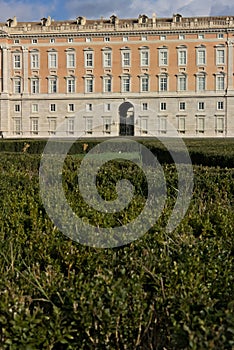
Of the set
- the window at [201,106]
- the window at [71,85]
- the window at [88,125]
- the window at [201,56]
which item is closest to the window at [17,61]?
the window at [71,85]

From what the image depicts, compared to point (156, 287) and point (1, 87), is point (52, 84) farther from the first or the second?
point (156, 287)

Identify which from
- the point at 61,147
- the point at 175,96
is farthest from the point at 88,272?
the point at 175,96

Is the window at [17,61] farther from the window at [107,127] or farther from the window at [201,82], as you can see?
the window at [201,82]

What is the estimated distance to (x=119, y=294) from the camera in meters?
1.96

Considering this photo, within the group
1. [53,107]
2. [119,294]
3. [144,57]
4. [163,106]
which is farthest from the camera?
[53,107]

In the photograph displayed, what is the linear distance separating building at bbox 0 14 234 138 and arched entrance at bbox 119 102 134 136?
0.36ft

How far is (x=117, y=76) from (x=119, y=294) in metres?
41.9

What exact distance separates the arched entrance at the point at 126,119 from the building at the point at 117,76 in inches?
4.4

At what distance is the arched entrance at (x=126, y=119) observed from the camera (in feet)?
142

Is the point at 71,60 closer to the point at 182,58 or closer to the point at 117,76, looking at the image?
the point at 117,76

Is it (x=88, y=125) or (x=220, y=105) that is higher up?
(x=220, y=105)

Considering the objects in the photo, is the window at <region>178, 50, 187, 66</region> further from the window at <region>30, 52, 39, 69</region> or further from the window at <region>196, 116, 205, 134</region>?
the window at <region>30, 52, 39, 69</region>

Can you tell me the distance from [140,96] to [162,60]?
3.96 m

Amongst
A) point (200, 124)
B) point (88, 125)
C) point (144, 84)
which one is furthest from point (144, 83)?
point (88, 125)
